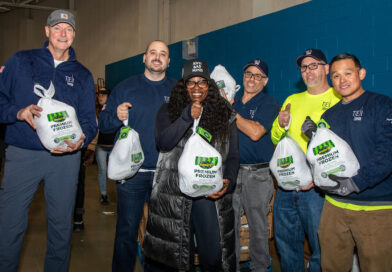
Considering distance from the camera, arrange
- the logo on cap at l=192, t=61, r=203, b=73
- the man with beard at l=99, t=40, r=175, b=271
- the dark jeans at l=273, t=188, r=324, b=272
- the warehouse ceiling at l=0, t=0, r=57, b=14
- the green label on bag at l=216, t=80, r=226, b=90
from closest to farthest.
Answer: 1. the logo on cap at l=192, t=61, r=203, b=73
2. the dark jeans at l=273, t=188, r=324, b=272
3. the man with beard at l=99, t=40, r=175, b=271
4. the green label on bag at l=216, t=80, r=226, b=90
5. the warehouse ceiling at l=0, t=0, r=57, b=14

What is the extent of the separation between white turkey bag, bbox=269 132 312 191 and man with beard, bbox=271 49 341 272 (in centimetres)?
8

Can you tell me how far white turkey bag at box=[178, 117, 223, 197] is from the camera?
1656 mm

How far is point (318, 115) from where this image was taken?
209 cm

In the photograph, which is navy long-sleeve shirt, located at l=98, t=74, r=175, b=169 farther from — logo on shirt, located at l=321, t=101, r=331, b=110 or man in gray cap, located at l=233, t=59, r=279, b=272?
logo on shirt, located at l=321, t=101, r=331, b=110

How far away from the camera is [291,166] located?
6.64 ft

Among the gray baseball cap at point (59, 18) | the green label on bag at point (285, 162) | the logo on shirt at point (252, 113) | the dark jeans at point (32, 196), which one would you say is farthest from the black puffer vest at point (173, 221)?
the gray baseball cap at point (59, 18)

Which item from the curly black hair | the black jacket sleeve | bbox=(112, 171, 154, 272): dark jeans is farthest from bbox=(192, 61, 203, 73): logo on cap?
bbox=(112, 171, 154, 272): dark jeans

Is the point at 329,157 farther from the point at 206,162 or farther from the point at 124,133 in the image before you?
the point at 124,133

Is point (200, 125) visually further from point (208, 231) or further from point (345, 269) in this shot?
point (345, 269)

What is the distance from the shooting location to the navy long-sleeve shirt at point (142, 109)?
2193 mm

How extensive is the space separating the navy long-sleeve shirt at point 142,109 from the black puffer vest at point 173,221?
0.37m

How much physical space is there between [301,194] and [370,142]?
23.0 inches

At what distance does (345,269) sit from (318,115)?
96cm

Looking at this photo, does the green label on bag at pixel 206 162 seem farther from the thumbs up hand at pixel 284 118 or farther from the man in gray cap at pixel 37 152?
the man in gray cap at pixel 37 152
